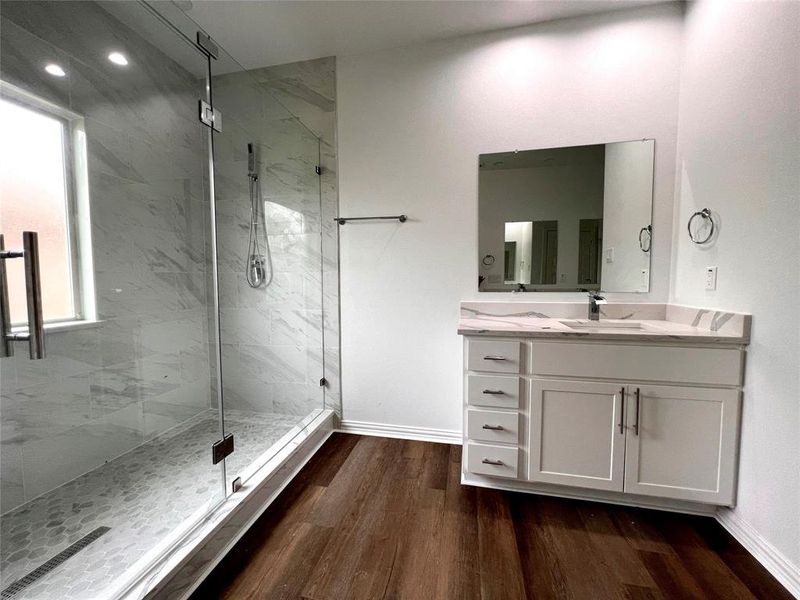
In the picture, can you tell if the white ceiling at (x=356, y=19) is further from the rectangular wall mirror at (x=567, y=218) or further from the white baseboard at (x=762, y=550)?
the white baseboard at (x=762, y=550)

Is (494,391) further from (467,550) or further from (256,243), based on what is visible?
(256,243)

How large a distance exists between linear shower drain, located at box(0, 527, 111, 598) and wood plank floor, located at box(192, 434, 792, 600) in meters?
0.60

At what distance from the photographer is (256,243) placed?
7.51ft

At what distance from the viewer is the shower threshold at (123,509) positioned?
3.76 ft

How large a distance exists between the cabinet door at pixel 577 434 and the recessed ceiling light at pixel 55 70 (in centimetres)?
277

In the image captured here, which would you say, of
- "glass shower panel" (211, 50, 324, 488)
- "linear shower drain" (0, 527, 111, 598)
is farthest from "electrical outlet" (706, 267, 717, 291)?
"linear shower drain" (0, 527, 111, 598)

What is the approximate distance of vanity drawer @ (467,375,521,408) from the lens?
156 centimetres

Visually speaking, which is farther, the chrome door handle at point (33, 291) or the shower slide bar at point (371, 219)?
the shower slide bar at point (371, 219)

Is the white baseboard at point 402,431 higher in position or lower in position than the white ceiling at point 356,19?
lower

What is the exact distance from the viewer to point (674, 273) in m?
1.83

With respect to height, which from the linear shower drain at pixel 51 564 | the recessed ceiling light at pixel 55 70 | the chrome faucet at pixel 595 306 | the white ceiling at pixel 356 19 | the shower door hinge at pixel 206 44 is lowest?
the linear shower drain at pixel 51 564

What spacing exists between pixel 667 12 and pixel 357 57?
1781 millimetres

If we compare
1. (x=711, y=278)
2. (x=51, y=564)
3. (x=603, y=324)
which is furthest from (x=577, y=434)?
(x=51, y=564)

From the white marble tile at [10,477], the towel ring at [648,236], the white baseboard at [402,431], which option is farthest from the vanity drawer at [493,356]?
the white marble tile at [10,477]
